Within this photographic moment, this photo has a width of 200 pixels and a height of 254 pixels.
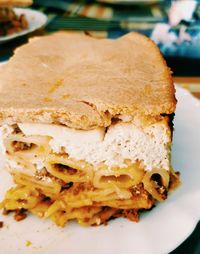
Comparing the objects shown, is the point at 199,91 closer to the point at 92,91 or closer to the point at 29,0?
the point at 92,91

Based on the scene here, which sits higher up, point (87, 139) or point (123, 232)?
point (87, 139)

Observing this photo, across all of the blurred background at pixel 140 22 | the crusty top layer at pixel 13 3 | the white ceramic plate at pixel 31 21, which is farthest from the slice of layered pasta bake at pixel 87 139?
the crusty top layer at pixel 13 3

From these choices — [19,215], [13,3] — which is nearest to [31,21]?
[13,3]

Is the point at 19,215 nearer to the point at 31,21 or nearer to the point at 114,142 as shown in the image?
the point at 114,142

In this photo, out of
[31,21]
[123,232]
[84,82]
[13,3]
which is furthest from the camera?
[31,21]

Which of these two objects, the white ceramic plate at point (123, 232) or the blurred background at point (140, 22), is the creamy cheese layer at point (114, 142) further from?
the blurred background at point (140, 22)

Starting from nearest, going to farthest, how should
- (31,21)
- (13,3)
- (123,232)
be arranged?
(123,232), (13,3), (31,21)
